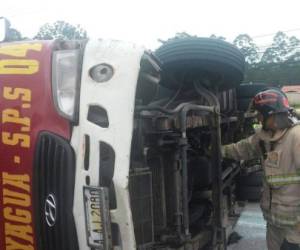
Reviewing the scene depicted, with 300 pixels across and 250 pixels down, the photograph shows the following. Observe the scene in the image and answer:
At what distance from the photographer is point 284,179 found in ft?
11.8

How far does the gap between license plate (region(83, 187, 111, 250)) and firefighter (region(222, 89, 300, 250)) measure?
5.04 feet

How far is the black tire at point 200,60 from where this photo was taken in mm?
3850

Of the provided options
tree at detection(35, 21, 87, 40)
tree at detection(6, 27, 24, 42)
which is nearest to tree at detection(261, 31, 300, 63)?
tree at detection(35, 21, 87, 40)

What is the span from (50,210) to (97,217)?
0.27 metres

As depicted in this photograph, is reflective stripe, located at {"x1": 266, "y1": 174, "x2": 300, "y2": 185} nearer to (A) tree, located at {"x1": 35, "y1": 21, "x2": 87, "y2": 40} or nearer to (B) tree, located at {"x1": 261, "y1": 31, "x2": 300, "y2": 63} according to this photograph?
(A) tree, located at {"x1": 35, "y1": 21, "x2": 87, "y2": 40}

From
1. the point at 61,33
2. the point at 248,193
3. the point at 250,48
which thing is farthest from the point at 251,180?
the point at 250,48

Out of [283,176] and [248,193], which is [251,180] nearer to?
[248,193]

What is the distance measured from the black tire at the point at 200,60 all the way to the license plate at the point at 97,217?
5.45 feet

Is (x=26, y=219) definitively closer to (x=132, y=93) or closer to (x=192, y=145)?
(x=132, y=93)

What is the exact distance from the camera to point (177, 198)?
3.25 m

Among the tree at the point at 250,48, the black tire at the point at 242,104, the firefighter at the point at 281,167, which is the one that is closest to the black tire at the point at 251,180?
the black tire at the point at 242,104

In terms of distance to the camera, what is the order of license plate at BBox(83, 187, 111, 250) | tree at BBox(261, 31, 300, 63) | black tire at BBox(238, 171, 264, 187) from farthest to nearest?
tree at BBox(261, 31, 300, 63) < black tire at BBox(238, 171, 264, 187) < license plate at BBox(83, 187, 111, 250)

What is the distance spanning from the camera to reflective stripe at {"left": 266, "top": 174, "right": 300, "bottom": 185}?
140 inches

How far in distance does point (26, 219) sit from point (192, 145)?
67.5 inches
